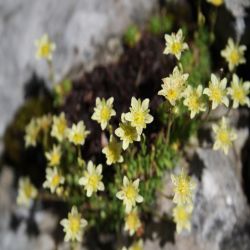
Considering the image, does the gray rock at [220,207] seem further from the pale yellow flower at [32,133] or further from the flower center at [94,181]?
the pale yellow flower at [32,133]

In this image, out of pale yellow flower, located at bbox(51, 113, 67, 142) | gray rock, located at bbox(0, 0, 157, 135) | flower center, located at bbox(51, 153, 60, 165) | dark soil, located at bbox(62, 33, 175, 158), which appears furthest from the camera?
gray rock, located at bbox(0, 0, 157, 135)

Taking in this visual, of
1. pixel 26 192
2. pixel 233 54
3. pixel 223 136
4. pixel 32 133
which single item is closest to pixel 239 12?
pixel 233 54

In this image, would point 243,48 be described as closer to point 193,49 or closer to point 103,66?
point 193,49

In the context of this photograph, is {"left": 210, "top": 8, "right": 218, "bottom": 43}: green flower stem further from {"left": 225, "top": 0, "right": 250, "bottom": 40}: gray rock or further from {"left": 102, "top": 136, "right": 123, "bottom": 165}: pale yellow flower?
{"left": 102, "top": 136, "right": 123, "bottom": 165}: pale yellow flower

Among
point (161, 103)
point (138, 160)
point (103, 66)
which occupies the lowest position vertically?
point (138, 160)

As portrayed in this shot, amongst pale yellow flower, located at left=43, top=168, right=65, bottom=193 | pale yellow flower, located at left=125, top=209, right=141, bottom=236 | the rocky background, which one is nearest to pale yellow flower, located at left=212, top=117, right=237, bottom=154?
the rocky background

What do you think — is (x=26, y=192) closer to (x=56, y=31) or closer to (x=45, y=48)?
(x=45, y=48)

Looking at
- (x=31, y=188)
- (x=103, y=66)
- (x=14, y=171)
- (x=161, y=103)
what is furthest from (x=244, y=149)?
(x=14, y=171)
